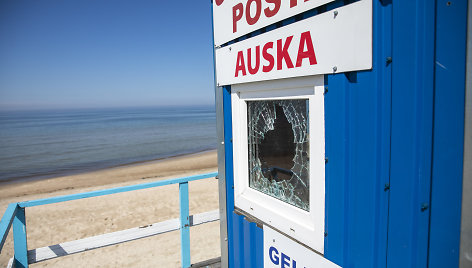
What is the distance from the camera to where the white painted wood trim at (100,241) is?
297 cm

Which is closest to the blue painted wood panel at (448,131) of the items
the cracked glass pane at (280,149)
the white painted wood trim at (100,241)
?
the cracked glass pane at (280,149)

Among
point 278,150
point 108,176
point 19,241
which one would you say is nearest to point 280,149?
point 278,150

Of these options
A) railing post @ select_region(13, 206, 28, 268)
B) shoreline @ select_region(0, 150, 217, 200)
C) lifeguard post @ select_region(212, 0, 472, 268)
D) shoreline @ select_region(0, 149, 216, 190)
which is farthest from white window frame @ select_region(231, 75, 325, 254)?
shoreline @ select_region(0, 149, 216, 190)

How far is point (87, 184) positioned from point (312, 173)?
1442 centimetres

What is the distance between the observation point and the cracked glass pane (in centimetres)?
219

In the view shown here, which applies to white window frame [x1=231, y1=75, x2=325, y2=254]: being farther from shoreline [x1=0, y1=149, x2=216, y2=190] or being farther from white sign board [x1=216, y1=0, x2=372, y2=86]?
shoreline [x1=0, y1=149, x2=216, y2=190]

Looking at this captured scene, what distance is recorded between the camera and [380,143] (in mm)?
1608

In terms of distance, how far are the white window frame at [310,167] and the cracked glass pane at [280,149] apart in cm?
6

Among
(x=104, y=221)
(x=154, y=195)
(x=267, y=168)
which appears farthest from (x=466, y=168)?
(x=154, y=195)

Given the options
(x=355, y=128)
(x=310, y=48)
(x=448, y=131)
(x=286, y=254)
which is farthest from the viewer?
(x=286, y=254)

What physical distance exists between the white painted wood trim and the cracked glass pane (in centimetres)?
136

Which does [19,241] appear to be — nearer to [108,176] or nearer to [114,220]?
[114,220]

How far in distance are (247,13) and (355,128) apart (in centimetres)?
128

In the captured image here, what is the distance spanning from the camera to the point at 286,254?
2.25 m
